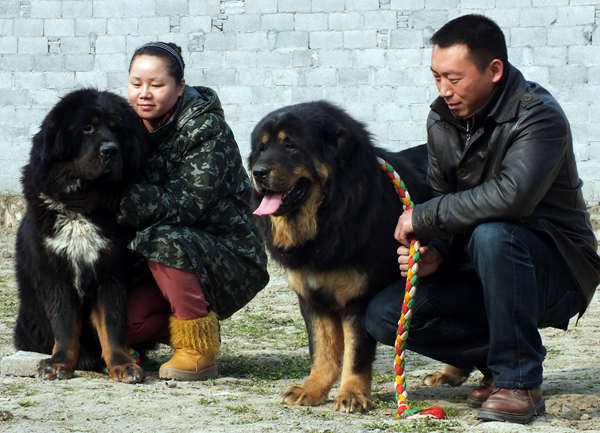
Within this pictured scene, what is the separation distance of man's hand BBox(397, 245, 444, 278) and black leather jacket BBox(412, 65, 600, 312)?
115 millimetres

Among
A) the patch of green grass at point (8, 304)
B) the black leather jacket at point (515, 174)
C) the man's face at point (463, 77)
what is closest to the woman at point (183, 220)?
the black leather jacket at point (515, 174)

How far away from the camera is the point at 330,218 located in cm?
363

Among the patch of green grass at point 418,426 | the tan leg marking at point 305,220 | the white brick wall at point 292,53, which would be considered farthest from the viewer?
the white brick wall at point 292,53

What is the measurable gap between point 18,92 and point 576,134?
6950mm

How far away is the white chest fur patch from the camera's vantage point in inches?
161

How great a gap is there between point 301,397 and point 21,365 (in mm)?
1453

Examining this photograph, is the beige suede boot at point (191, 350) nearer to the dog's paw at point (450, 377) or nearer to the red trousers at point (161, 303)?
the red trousers at point (161, 303)

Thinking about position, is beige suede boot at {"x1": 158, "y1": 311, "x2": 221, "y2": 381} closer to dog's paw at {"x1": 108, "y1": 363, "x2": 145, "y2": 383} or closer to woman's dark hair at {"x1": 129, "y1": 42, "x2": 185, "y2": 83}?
dog's paw at {"x1": 108, "y1": 363, "x2": 145, "y2": 383}

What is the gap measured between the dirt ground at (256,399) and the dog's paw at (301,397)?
43 millimetres

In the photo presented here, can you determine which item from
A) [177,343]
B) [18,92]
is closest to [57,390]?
[177,343]

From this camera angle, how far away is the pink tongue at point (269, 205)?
3.55 m

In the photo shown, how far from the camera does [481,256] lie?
333 cm

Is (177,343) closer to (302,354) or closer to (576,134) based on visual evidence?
(302,354)

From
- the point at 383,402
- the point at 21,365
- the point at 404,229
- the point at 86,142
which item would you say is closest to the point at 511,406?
the point at 383,402
